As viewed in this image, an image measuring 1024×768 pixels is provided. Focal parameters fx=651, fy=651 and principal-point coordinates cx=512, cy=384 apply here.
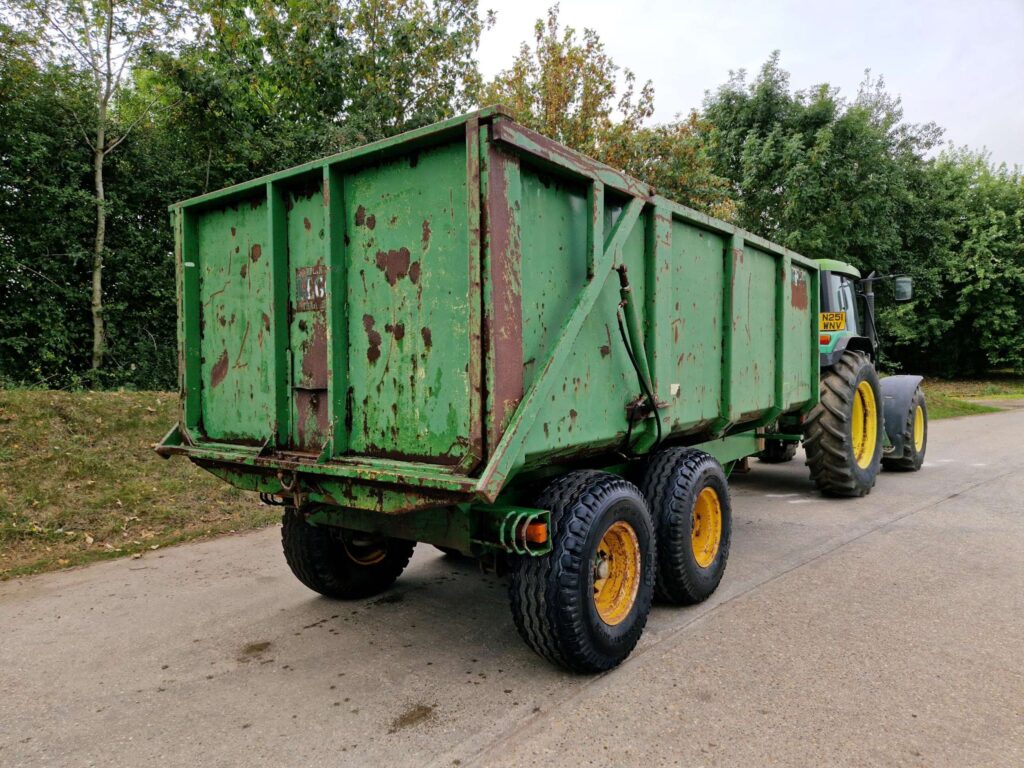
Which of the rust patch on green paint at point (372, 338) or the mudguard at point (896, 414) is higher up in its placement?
the rust patch on green paint at point (372, 338)

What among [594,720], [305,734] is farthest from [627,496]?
[305,734]

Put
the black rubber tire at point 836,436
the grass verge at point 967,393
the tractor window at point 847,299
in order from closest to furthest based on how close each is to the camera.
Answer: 1. the black rubber tire at point 836,436
2. the tractor window at point 847,299
3. the grass verge at point 967,393

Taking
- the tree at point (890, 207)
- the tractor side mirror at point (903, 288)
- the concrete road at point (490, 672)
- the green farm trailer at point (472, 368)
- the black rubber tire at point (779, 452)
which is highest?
the tree at point (890, 207)

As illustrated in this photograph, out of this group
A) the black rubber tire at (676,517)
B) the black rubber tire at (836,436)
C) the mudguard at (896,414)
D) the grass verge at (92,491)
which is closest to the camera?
the black rubber tire at (676,517)

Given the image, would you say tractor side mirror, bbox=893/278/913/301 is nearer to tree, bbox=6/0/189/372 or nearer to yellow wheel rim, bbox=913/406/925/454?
yellow wheel rim, bbox=913/406/925/454

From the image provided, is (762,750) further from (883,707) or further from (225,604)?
(225,604)

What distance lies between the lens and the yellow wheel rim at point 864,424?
742cm

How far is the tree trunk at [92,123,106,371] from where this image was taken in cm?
1071

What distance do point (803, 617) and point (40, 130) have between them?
12.6 m

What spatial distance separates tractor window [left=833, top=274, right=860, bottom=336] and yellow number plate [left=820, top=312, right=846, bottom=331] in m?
0.18

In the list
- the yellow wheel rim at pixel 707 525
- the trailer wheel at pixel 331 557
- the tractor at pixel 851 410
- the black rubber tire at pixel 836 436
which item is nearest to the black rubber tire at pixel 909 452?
the tractor at pixel 851 410

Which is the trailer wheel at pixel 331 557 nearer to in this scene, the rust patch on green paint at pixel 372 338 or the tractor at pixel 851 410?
the rust patch on green paint at pixel 372 338

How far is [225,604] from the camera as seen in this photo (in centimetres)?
415

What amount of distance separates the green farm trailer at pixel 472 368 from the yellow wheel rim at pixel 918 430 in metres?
5.69
